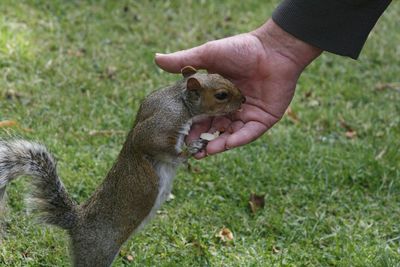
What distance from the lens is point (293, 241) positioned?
3047mm

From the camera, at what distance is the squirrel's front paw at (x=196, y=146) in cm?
251

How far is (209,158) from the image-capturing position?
11.8 feet

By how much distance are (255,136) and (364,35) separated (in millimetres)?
538

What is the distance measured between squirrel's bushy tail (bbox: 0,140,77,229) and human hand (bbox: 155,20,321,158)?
1.72 feet

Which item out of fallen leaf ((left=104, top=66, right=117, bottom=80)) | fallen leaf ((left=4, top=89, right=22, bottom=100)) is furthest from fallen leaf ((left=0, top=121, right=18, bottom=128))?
fallen leaf ((left=104, top=66, right=117, bottom=80))

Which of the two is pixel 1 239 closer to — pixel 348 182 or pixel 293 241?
pixel 293 241

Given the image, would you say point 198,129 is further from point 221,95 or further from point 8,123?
point 8,123

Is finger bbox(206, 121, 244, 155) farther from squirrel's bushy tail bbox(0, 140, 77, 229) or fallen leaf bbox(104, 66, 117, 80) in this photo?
fallen leaf bbox(104, 66, 117, 80)

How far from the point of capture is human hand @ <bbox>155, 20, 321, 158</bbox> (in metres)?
2.67

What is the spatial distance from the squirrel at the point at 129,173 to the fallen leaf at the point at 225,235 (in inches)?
21.5

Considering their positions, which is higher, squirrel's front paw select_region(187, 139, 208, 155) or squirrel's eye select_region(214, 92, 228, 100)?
squirrel's eye select_region(214, 92, 228, 100)

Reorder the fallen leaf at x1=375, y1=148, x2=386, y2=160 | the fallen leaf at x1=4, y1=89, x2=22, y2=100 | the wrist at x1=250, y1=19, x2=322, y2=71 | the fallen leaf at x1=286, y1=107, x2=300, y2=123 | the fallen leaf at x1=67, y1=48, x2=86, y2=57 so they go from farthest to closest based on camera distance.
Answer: the fallen leaf at x1=67, y1=48, x2=86, y2=57 < the fallen leaf at x1=286, y1=107, x2=300, y2=123 < the fallen leaf at x1=4, y1=89, x2=22, y2=100 < the fallen leaf at x1=375, y1=148, x2=386, y2=160 < the wrist at x1=250, y1=19, x2=322, y2=71

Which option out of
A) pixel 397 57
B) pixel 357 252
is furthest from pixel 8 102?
pixel 397 57

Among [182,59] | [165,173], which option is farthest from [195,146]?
[182,59]
